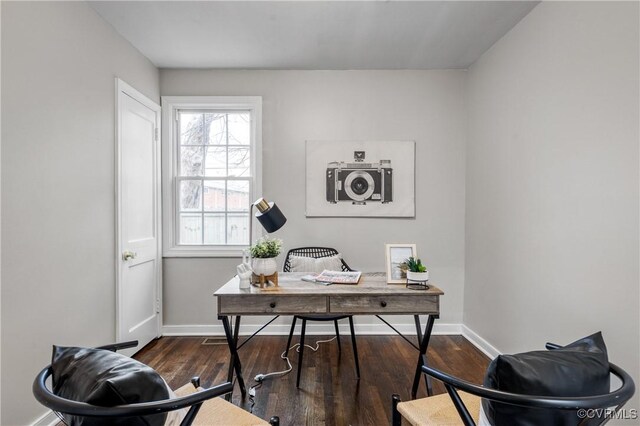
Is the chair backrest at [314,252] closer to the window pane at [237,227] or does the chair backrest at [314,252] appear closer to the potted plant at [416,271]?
the window pane at [237,227]

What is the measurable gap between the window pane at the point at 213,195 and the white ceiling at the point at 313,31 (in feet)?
3.74

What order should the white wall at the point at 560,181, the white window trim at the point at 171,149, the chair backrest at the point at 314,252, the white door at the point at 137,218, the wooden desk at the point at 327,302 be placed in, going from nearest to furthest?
the white wall at the point at 560,181 → the wooden desk at the point at 327,302 → the white door at the point at 137,218 → the chair backrest at the point at 314,252 → the white window trim at the point at 171,149

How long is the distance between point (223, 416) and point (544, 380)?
1.06m

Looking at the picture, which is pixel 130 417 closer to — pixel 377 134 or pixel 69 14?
pixel 69 14

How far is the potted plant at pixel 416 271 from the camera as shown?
6.95 feet

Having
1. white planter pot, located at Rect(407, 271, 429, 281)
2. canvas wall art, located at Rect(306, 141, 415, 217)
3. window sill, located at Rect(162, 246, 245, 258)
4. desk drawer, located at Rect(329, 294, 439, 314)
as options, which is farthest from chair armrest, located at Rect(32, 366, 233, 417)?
canvas wall art, located at Rect(306, 141, 415, 217)

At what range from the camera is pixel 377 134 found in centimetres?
343

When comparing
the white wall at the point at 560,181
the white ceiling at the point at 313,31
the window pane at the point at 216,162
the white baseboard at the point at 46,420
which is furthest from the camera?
the window pane at the point at 216,162

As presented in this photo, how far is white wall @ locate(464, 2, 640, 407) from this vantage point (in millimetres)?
1678

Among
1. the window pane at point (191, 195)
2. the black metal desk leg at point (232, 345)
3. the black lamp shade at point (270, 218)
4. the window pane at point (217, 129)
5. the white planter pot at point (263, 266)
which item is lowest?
the black metal desk leg at point (232, 345)

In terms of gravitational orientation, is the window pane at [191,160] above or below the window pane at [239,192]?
above

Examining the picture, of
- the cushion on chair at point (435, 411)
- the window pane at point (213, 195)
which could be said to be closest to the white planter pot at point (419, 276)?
the cushion on chair at point (435, 411)

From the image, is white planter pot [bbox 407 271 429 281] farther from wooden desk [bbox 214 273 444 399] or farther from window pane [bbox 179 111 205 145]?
window pane [bbox 179 111 205 145]

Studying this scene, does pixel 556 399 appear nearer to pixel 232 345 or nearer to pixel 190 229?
pixel 232 345
